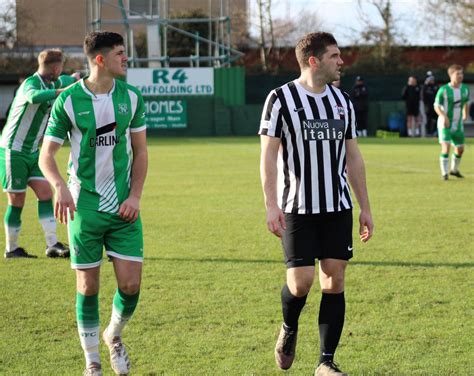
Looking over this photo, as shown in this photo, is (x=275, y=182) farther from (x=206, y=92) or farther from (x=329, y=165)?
(x=206, y=92)

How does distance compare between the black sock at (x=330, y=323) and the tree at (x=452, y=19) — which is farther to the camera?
the tree at (x=452, y=19)

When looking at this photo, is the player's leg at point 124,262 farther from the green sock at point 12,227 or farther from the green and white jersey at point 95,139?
the green sock at point 12,227

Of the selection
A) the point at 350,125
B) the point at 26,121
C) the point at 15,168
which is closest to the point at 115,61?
the point at 350,125

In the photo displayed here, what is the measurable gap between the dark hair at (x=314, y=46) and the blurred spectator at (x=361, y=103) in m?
29.0

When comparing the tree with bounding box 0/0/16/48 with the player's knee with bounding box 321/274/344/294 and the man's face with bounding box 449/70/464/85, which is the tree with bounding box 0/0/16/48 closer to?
the man's face with bounding box 449/70/464/85

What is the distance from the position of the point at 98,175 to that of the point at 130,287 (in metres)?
0.70

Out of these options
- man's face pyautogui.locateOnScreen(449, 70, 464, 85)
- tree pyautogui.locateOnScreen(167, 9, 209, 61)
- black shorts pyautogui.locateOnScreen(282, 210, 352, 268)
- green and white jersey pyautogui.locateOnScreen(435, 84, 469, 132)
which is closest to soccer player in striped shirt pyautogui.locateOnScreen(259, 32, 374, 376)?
black shorts pyautogui.locateOnScreen(282, 210, 352, 268)

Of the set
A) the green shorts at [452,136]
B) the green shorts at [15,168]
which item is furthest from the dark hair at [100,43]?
the green shorts at [452,136]

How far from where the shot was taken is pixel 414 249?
1011cm

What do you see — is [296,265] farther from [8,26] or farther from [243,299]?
[8,26]

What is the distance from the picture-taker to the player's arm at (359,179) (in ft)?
19.0

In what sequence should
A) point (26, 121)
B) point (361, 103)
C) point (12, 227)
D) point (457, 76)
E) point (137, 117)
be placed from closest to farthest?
→ 1. point (137, 117)
2. point (26, 121)
3. point (12, 227)
4. point (457, 76)
5. point (361, 103)

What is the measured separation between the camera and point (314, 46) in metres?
5.63

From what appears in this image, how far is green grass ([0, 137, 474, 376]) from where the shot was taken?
600 centimetres
